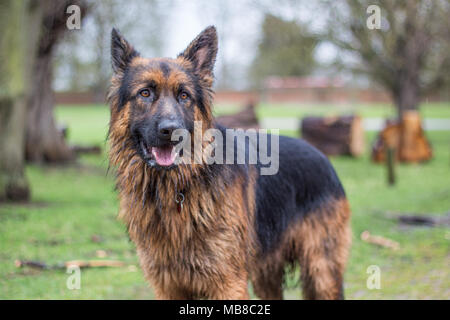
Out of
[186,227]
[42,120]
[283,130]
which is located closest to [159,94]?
[186,227]

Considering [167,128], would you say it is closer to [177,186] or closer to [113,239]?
[177,186]

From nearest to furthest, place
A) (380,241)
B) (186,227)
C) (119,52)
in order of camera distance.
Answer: (186,227)
(119,52)
(380,241)

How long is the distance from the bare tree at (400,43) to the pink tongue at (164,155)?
16.1 meters

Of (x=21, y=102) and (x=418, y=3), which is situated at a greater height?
(x=418, y=3)

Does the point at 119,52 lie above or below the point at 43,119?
above

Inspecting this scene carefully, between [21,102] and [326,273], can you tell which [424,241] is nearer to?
[326,273]

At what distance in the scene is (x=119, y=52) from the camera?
4.27 meters

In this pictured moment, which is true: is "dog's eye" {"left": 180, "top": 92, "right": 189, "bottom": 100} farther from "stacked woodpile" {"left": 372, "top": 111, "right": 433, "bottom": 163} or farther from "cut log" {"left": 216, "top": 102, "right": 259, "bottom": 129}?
"stacked woodpile" {"left": 372, "top": 111, "right": 433, "bottom": 163}

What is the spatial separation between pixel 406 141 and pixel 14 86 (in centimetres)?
1363

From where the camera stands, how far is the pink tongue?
395cm

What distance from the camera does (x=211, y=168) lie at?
13.6 ft

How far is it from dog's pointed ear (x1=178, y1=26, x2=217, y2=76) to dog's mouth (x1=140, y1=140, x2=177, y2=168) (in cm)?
75
